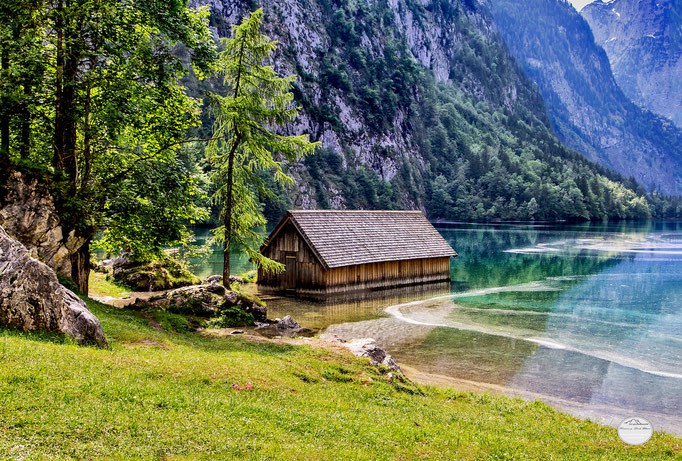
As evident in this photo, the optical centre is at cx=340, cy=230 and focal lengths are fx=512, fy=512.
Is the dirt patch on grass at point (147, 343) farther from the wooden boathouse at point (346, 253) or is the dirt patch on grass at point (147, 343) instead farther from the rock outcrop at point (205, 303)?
the wooden boathouse at point (346, 253)

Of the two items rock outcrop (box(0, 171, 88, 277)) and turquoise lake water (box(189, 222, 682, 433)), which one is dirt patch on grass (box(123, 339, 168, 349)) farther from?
turquoise lake water (box(189, 222, 682, 433))

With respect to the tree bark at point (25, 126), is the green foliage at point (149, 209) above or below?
below

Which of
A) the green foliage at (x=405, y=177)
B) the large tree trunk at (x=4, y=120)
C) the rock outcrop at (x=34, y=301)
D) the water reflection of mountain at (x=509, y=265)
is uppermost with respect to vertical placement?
the green foliage at (x=405, y=177)

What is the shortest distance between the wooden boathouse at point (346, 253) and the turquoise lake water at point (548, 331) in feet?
7.23

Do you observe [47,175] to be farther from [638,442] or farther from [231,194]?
[638,442]

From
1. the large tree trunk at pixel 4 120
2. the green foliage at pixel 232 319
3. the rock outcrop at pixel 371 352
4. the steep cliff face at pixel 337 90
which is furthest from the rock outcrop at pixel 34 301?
the steep cliff face at pixel 337 90

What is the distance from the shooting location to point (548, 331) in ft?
96.4

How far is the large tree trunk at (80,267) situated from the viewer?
72.9ft

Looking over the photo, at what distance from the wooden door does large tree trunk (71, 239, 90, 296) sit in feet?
Result: 56.1

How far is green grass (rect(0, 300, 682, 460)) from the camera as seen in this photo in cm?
932

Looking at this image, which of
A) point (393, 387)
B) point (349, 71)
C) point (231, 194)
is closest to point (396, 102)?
point (349, 71)

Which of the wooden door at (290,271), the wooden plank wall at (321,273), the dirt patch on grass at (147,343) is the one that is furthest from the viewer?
the wooden door at (290,271)

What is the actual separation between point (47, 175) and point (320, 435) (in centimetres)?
1630

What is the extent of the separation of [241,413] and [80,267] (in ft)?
49.1
